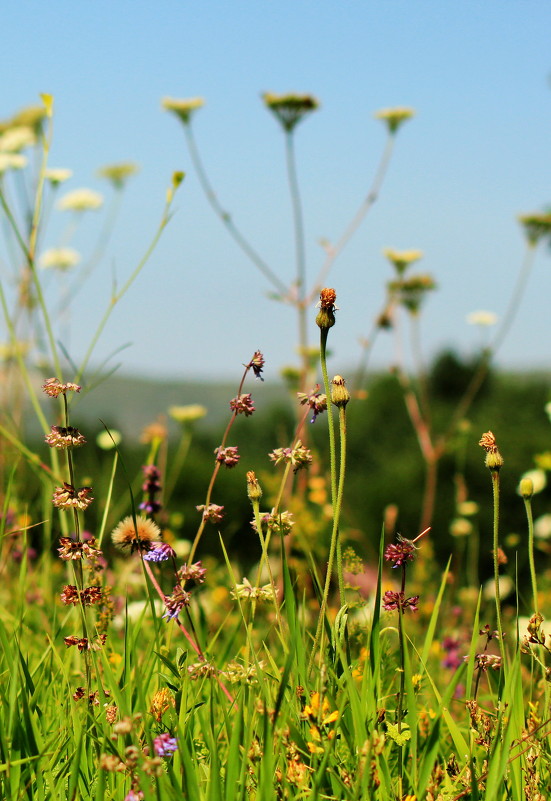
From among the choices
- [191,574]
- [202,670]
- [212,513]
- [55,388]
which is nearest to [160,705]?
[202,670]

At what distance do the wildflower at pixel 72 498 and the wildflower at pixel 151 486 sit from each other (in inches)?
20.1

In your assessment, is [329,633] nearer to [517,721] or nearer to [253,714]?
[253,714]

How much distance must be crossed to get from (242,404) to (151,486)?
1.77ft

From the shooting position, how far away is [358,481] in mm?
9781

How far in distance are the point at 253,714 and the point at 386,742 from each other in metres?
0.23

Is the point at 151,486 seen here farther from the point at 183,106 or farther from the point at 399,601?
the point at 183,106

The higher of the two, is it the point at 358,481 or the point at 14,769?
the point at 14,769

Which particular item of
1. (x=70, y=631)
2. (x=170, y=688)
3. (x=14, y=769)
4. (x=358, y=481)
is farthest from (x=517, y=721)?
(x=358, y=481)

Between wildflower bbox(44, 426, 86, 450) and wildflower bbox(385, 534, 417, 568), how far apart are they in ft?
1.81

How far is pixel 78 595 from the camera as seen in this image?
4.92 ft

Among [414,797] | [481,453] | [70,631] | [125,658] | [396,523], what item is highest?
[125,658]

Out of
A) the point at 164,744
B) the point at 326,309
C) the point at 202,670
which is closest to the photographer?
the point at 164,744

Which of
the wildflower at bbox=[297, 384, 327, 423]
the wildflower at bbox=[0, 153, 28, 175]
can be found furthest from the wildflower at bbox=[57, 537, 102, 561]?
the wildflower at bbox=[0, 153, 28, 175]

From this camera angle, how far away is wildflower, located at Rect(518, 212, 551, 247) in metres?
5.84
